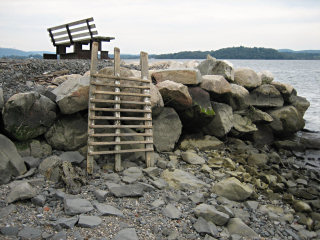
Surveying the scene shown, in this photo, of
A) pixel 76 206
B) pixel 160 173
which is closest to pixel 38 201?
pixel 76 206

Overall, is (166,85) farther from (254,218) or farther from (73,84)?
(254,218)

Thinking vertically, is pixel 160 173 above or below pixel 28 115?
below

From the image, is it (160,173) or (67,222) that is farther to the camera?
(160,173)

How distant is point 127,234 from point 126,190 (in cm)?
145

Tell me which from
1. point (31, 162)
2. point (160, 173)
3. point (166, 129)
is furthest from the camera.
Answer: point (166, 129)

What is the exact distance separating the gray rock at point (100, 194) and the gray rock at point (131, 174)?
32.3 inches

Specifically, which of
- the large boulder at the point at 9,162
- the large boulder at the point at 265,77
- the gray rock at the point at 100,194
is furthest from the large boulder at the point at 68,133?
the large boulder at the point at 265,77

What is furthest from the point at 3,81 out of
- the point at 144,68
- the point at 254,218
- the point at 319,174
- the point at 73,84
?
the point at 319,174

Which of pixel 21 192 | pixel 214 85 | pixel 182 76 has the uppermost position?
pixel 182 76

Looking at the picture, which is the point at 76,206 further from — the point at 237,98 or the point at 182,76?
the point at 237,98

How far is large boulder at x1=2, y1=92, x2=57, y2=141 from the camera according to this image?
6906 mm

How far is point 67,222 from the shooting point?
470 cm

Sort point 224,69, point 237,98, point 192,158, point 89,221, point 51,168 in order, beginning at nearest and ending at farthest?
point 89,221 → point 51,168 → point 192,158 → point 237,98 → point 224,69

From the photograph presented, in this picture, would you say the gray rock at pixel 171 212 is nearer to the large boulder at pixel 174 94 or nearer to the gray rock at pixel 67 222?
the gray rock at pixel 67 222
